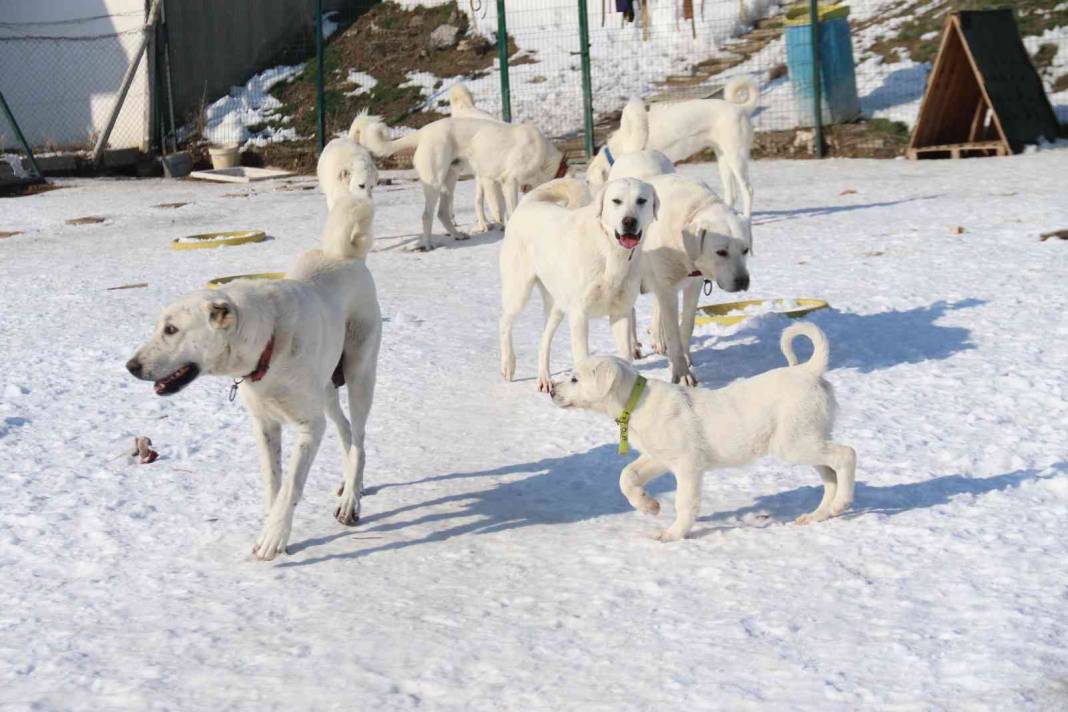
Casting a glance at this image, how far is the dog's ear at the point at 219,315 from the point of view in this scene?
400 centimetres

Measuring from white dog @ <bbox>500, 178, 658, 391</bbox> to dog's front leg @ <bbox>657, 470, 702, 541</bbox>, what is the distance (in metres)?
1.69

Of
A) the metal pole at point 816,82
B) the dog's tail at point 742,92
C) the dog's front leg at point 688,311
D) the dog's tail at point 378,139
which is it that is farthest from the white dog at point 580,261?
the metal pole at point 816,82

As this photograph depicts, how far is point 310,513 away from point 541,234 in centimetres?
209

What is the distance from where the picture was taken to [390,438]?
5.70 metres

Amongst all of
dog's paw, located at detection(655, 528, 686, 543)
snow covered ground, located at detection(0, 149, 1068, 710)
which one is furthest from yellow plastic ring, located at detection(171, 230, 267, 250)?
dog's paw, located at detection(655, 528, 686, 543)

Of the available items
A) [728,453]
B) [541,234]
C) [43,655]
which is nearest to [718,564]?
[728,453]

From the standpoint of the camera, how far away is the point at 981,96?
582 inches

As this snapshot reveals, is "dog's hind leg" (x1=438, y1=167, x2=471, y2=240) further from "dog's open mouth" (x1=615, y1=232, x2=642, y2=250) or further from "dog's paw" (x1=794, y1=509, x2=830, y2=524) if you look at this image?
"dog's paw" (x1=794, y1=509, x2=830, y2=524)

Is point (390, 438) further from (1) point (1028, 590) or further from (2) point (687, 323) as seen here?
(1) point (1028, 590)

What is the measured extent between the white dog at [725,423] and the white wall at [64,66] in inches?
653

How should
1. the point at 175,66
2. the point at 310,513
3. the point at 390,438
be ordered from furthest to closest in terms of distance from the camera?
1. the point at 175,66
2. the point at 390,438
3. the point at 310,513

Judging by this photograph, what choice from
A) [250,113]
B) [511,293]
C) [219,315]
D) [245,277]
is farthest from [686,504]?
[250,113]

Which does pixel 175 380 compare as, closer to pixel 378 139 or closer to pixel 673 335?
pixel 673 335

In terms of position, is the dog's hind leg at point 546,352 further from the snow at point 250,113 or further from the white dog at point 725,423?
the snow at point 250,113
